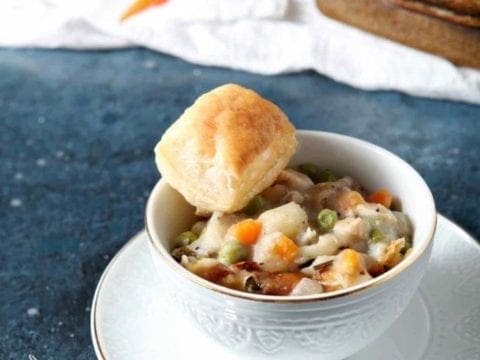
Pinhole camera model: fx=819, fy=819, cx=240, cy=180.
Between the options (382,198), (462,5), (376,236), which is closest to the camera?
(376,236)

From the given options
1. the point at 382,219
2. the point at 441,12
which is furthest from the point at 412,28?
the point at 382,219

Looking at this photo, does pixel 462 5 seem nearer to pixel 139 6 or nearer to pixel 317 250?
pixel 139 6

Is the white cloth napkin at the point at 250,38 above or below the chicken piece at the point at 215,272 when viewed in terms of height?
below

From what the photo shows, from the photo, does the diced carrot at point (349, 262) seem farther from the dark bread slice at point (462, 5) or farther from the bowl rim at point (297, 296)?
→ the dark bread slice at point (462, 5)

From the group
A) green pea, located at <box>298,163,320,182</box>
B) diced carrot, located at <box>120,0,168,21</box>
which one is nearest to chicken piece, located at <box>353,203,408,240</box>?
green pea, located at <box>298,163,320,182</box>

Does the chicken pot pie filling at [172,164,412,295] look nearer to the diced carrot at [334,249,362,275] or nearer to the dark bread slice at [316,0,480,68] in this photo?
the diced carrot at [334,249,362,275]

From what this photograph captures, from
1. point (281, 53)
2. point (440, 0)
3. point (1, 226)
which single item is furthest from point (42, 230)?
point (440, 0)

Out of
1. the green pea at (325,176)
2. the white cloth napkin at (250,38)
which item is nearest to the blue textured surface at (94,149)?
the white cloth napkin at (250,38)
